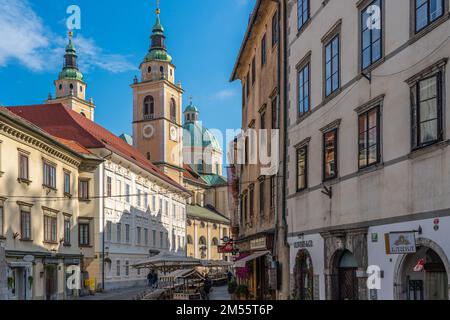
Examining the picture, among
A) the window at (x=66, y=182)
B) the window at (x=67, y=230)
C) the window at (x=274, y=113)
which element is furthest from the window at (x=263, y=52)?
the window at (x=67, y=230)

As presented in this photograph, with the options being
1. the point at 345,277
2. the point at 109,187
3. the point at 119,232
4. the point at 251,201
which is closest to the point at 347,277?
the point at 345,277

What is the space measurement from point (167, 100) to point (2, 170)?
64.2 meters

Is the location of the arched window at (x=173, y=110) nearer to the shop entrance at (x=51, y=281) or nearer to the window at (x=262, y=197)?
the shop entrance at (x=51, y=281)

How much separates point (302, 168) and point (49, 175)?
73.0 feet

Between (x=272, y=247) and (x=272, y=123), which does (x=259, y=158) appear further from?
(x=272, y=247)

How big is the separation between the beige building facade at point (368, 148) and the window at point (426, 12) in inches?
0.8

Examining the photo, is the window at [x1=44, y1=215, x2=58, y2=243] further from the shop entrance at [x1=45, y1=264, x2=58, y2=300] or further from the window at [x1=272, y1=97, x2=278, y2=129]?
the window at [x1=272, y1=97, x2=278, y2=129]

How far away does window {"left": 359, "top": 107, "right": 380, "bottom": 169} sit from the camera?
15258 millimetres

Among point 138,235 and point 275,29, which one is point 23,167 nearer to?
point 275,29

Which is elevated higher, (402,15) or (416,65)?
(402,15)

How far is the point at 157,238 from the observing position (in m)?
70.1

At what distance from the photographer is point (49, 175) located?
39.3 m

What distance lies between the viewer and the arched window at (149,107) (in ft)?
316
